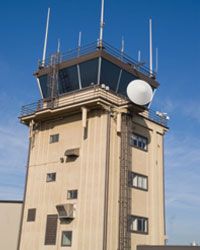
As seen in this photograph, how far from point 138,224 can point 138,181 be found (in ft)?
10.5

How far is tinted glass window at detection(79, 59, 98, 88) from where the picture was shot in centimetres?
3072

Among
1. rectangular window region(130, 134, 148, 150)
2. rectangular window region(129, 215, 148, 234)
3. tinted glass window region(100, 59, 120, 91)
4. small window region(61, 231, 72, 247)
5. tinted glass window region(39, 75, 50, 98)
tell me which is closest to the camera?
small window region(61, 231, 72, 247)

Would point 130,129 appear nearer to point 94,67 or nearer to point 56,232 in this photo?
point 94,67

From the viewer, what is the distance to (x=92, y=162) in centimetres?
2866

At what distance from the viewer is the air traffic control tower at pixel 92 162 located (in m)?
27.6

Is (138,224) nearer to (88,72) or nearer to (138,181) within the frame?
(138,181)

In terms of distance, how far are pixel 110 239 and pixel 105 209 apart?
6.59ft

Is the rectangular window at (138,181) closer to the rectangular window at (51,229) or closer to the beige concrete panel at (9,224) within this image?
the rectangular window at (51,229)

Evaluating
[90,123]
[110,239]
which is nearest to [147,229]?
[110,239]

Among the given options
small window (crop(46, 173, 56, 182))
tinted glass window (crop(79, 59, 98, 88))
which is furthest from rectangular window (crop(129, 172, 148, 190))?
tinted glass window (crop(79, 59, 98, 88))

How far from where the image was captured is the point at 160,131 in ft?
110

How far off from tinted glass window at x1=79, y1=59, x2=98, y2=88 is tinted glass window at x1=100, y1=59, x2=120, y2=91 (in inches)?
22.0

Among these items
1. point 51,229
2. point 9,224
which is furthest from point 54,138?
point 9,224

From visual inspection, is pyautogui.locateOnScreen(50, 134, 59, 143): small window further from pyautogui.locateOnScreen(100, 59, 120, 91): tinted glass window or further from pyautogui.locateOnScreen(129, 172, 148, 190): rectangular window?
pyautogui.locateOnScreen(129, 172, 148, 190): rectangular window
